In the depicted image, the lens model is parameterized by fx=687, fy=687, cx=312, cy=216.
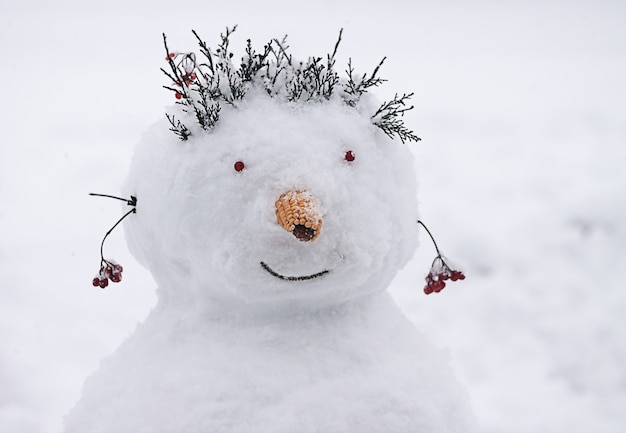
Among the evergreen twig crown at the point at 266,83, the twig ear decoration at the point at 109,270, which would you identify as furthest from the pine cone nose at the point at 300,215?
the twig ear decoration at the point at 109,270

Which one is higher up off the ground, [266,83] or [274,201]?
[266,83]

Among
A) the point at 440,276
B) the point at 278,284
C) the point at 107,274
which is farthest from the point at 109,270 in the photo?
the point at 440,276

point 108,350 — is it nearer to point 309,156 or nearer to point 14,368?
point 14,368

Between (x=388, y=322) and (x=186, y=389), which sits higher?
(x=388, y=322)

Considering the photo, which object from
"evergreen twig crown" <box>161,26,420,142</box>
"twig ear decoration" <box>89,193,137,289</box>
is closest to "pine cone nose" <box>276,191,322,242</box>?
"evergreen twig crown" <box>161,26,420,142</box>

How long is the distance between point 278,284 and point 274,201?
0.35 feet

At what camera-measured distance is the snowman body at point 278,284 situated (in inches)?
32.1

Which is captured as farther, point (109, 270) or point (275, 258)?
point (109, 270)

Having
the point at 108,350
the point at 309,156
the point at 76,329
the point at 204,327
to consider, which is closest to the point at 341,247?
the point at 309,156

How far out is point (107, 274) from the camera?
36.9 inches

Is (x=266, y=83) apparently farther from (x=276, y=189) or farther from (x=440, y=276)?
(x=440, y=276)

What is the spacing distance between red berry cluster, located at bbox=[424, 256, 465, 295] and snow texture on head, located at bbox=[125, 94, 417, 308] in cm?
5

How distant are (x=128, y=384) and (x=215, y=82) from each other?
0.41 meters

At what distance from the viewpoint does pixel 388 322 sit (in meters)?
0.96
